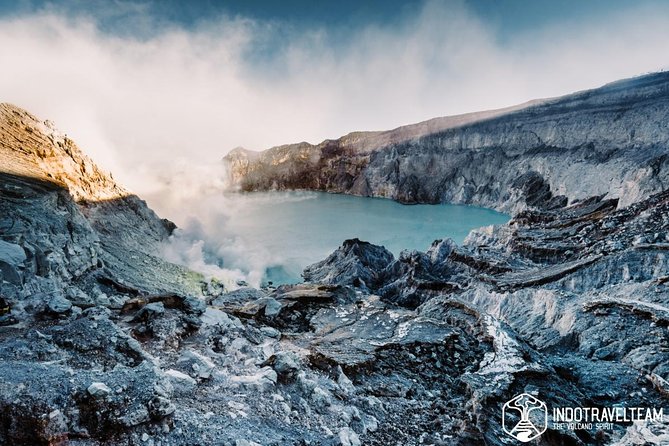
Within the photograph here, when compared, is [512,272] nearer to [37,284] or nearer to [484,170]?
[37,284]

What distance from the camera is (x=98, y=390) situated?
308 centimetres

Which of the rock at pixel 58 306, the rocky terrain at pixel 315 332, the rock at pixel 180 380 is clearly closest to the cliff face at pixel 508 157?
the rocky terrain at pixel 315 332

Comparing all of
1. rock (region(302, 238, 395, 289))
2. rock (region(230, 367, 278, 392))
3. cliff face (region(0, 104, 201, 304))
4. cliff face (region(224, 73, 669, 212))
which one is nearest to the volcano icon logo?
rock (region(230, 367, 278, 392))

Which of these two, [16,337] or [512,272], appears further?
[512,272]

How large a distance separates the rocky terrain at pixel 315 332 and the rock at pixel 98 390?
12 mm

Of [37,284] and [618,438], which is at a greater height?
[37,284]

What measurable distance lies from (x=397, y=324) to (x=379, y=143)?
53159 millimetres

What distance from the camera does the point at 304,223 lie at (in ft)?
109

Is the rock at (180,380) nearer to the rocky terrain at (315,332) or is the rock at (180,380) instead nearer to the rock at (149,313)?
the rocky terrain at (315,332)

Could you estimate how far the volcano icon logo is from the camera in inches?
162

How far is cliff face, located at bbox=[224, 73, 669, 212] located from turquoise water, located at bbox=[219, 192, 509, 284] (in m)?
4.43

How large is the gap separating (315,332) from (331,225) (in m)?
25.3

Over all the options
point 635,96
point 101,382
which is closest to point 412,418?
point 101,382

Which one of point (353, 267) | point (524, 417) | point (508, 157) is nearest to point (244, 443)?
point (524, 417)
